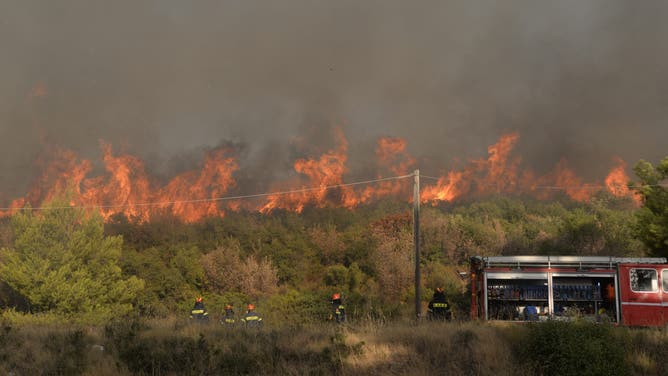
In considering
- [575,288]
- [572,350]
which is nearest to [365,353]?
[572,350]

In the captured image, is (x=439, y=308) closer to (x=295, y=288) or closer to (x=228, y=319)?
(x=228, y=319)

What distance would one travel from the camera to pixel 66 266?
3997 centimetres

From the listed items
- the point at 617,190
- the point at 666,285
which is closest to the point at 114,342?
the point at 666,285

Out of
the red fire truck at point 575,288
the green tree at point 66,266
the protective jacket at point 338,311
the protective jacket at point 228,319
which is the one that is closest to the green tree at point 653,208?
the red fire truck at point 575,288

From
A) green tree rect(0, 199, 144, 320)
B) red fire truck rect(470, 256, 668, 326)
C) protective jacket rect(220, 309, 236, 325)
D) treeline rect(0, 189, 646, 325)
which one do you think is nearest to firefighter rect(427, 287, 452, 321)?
red fire truck rect(470, 256, 668, 326)

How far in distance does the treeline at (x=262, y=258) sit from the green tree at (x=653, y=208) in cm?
144

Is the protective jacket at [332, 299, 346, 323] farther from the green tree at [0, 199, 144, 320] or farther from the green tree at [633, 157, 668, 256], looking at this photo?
the green tree at [0, 199, 144, 320]

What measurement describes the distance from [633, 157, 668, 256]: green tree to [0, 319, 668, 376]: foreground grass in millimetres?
18628

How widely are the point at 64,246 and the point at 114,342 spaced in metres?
33.9

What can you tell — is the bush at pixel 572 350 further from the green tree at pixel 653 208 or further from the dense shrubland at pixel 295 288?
the green tree at pixel 653 208

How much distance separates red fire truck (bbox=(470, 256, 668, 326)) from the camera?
17.9m

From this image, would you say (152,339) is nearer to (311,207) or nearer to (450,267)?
(450,267)

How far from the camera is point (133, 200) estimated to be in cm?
8181

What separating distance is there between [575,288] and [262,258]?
40.9m
